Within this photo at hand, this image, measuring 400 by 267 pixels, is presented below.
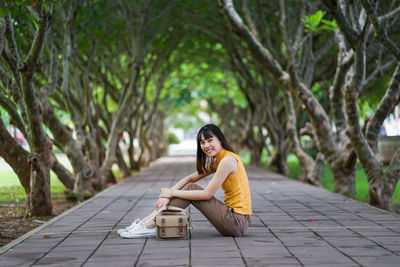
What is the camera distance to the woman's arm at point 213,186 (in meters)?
5.33

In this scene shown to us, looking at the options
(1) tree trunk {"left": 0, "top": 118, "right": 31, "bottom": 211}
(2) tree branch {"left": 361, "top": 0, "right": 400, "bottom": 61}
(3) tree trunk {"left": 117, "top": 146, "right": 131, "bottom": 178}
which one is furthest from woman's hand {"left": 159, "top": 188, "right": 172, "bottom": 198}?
(3) tree trunk {"left": 117, "top": 146, "right": 131, "bottom": 178}

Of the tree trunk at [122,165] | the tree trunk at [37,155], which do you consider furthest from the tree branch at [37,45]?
the tree trunk at [122,165]

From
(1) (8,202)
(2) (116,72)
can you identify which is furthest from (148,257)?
(2) (116,72)

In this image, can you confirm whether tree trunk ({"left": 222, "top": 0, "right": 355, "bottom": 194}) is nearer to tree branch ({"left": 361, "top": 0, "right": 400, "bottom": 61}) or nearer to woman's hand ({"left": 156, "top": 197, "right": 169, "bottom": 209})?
tree branch ({"left": 361, "top": 0, "right": 400, "bottom": 61})

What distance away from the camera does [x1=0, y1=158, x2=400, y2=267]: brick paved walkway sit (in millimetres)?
4523

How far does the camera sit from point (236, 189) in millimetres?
5492

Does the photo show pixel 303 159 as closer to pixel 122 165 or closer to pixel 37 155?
pixel 122 165

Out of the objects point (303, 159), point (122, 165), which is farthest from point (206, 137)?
point (122, 165)

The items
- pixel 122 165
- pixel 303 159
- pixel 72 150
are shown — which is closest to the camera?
pixel 72 150

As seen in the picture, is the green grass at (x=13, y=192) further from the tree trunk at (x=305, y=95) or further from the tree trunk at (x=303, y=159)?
the tree trunk at (x=303, y=159)

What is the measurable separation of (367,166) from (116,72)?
38.0ft

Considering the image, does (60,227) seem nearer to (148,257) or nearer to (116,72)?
(148,257)

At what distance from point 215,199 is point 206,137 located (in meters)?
0.65

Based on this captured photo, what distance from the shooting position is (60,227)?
6465 mm
